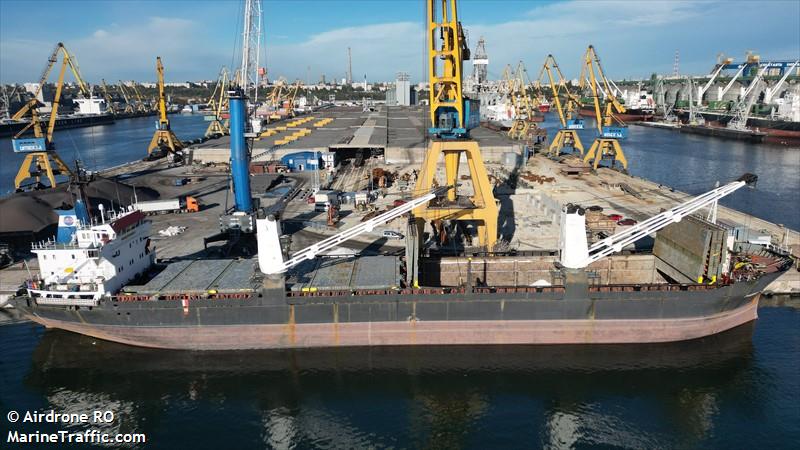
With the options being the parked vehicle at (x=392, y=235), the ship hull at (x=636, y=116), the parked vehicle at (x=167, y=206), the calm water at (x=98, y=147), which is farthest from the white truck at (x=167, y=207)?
the ship hull at (x=636, y=116)

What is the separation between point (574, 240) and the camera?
25.9 metres

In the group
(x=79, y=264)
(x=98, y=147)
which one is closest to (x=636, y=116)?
(x=98, y=147)

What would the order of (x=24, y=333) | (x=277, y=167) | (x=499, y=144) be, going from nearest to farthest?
(x=24, y=333), (x=277, y=167), (x=499, y=144)

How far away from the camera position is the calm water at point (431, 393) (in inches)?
821

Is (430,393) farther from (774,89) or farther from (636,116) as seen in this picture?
(636,116)

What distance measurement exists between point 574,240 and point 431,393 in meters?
11.1

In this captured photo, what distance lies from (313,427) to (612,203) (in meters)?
40.2

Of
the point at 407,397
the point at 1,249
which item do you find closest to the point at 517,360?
the point at 407,397

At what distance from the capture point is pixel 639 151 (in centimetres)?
10319

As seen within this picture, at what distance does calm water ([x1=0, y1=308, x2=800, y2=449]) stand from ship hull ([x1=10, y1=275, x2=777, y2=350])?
2.26 feet

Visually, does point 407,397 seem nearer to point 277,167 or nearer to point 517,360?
point 517,360

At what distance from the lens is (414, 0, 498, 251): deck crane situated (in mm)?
32978

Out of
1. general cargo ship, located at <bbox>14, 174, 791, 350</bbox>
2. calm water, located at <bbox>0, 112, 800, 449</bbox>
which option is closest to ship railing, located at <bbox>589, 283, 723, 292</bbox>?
general cargo ship, located at <bbox>14, 174, 791, 350</bbox>

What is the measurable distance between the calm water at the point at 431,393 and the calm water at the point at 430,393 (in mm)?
68
